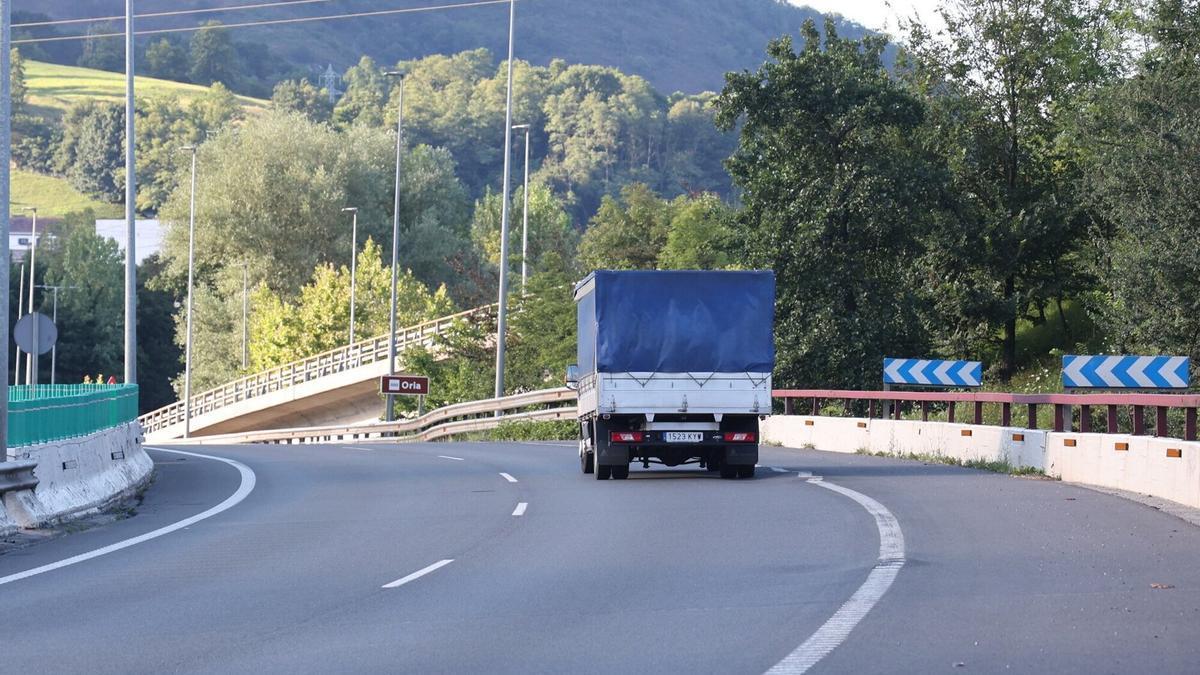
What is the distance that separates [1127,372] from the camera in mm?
A: 23016

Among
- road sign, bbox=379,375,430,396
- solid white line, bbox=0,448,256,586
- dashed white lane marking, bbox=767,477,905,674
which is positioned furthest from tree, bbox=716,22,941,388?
dashed white lane marking, bbox=767,477,905,674

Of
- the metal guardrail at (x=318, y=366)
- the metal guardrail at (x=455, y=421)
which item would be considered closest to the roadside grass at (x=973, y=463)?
the metal guardrail at (x=455, y=421)

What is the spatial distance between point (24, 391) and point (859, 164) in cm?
2414

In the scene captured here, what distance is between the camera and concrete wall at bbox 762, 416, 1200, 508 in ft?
61.8

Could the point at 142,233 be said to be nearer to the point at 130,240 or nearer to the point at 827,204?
the point at 827,204

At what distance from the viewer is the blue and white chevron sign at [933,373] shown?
30.5m

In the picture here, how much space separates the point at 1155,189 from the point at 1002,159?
28.8ft

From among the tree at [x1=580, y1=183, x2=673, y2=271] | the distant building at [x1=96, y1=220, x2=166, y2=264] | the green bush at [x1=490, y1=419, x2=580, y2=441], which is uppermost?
the distant building at [x1=96, y1=220, x2=166, y2=264]

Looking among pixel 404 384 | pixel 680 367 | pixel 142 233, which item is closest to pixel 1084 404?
pixel 680 367

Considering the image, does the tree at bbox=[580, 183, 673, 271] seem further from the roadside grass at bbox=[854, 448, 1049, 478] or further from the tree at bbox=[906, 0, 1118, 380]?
the roadside grass at bbox=[854, 448, 1049, 478]

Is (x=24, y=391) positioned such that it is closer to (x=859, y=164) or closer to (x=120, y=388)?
(x=120, y=388)

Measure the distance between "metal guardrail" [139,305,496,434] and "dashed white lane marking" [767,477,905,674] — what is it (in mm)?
56263

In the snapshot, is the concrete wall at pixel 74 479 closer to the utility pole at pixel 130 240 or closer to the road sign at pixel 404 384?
the utility pole at pixel 130 240

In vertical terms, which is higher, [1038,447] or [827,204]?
[827,204]
